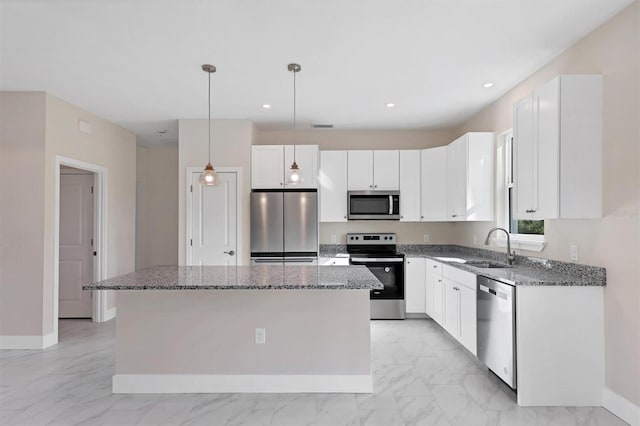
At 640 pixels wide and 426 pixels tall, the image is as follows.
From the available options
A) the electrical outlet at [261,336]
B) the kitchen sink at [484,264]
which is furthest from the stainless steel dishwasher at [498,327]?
the electrical outlet at [261,336]

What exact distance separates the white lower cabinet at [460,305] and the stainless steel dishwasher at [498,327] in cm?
15

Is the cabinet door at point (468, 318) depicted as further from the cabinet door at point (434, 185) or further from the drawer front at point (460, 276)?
the cabinet door at point (434, 185)

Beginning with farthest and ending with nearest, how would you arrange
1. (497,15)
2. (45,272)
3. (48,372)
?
1. (45,272)
2. (48,372)
3. (497,15)

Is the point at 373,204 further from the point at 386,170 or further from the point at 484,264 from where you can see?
the point at 484,264

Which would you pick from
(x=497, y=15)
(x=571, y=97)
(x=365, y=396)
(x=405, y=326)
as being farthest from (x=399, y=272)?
(x=497, y=15)

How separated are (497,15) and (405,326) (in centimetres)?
344

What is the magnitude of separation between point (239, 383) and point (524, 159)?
2.84 m

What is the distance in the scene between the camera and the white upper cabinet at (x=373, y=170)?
4977mm

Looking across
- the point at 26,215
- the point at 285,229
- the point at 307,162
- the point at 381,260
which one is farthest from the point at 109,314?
the point at 381,260

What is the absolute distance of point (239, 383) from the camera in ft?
8.98

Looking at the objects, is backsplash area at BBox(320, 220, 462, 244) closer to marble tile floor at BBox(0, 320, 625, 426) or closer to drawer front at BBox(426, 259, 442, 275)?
drawer front at BBox(426, 259, 442, 275)

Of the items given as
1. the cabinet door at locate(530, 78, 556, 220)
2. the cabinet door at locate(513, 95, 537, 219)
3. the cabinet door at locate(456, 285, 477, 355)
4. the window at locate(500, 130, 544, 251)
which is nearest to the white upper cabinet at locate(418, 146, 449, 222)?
the window at locate(500, 130, 544, 251)

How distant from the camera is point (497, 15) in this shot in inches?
93.5

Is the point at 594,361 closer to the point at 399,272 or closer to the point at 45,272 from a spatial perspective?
the point at 399,272
